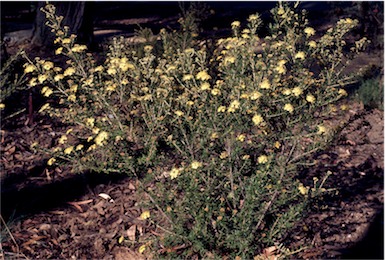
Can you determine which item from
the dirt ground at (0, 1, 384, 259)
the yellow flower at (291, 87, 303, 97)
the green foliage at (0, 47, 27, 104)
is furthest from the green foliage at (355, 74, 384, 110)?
the green foliage at (0, 47, 27, 104)

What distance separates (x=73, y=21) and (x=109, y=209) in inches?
193

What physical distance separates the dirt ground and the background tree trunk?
3198 mm

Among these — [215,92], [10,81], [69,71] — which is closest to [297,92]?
[215,92]

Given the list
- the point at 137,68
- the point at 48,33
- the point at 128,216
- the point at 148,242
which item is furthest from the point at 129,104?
the point at 48,33

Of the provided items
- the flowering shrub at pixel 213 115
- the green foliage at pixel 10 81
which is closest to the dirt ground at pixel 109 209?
the flowering shrub at pixel 213 115

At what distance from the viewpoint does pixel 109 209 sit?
183 inches

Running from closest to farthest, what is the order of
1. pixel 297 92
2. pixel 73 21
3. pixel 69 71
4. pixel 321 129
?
pixel 297 92 < pixel 321 129 < pixel 69 71 < pixel 73 21

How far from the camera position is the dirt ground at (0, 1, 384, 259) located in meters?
4.12

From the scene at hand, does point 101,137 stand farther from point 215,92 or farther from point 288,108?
point 288,108

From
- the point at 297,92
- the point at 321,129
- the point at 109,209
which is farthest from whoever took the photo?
the point at 109,209

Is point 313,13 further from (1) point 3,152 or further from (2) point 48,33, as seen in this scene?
(1) point 3,152

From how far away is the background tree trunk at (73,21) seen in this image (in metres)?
8.61

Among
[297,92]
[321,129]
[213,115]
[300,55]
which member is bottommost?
[321,129]

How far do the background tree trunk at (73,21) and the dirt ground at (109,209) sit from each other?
320 cm
